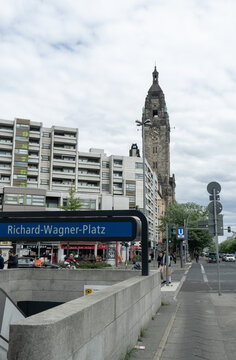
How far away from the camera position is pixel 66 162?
6912 centimetres

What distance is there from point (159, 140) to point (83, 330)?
13185 centimetres

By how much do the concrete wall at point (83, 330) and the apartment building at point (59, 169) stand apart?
2091 inches

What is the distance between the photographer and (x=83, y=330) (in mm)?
3477

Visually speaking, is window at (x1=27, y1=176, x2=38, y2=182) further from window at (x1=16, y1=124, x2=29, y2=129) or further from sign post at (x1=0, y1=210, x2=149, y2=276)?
sign post at (x1=0, y1=210, x2=149, y2=276)

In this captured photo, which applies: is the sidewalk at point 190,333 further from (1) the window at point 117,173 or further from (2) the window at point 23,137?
(1) the window at point 117,173

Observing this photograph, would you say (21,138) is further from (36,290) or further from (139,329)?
(139,329)

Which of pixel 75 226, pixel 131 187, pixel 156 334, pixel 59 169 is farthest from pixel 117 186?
pixel 156 334

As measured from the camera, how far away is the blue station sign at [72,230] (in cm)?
788

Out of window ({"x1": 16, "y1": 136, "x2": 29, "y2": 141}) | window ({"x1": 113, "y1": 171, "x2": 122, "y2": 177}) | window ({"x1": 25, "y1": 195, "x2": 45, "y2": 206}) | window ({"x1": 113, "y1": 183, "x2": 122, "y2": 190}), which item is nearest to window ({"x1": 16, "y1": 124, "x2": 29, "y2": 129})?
window ({"x1": 16, "y1": 136, "x2": 29, "y2": 141})

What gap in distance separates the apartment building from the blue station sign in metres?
49.7

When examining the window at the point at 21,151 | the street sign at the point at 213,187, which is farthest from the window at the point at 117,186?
the street sign at the point at 213,187

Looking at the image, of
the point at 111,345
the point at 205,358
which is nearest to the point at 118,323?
the point at 111,345

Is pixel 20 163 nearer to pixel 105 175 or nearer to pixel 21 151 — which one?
pixel 21 151

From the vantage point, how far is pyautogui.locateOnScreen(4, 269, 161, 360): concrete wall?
8.89 ft
